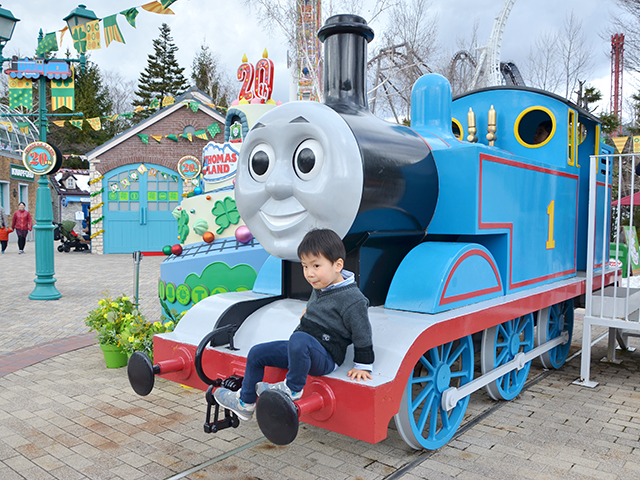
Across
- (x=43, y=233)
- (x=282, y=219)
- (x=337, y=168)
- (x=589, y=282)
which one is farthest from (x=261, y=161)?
(x=43, y=233)

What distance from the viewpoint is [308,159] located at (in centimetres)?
275

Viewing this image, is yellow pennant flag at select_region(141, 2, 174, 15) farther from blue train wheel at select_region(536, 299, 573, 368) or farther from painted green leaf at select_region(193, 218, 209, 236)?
blue train wheel at select_region(536, 299, 573, 368)

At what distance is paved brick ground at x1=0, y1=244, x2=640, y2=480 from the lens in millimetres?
2789

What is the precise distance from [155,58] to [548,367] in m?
40.9

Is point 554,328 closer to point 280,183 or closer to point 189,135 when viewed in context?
point 280,183

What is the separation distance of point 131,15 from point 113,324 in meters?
4.97

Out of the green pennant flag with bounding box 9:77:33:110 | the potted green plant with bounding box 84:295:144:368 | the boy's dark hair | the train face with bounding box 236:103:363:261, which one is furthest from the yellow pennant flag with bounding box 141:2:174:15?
the boy's dark hair

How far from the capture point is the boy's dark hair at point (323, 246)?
92.1 inches

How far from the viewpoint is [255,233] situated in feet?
10.2

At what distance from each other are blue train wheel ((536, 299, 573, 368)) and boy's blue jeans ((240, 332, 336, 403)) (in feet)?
8.98

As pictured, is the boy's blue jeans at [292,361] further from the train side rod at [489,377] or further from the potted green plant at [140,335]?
the potted green plant at [140,335]

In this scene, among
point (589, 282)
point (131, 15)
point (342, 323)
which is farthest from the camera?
point (131, 15)

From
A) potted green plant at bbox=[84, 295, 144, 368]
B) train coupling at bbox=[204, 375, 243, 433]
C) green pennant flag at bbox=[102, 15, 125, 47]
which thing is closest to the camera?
train coupling at bbox=[204, 375, 243, 433]

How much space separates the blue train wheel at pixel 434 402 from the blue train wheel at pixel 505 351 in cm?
32
